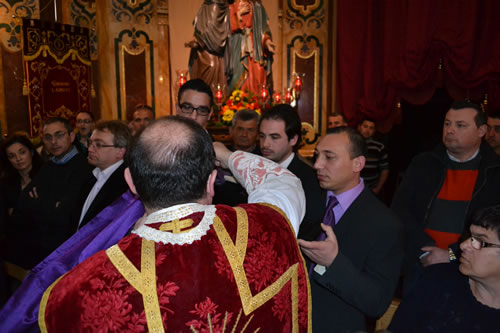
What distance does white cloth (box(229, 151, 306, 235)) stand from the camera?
1.54m

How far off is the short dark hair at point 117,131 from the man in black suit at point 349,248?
1478mm

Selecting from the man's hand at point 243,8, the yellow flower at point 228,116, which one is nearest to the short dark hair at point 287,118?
the yellow flower at point 228,116

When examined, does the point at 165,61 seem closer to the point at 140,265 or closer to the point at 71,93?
the point at 71,93

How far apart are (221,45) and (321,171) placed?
Answer: 544 cm

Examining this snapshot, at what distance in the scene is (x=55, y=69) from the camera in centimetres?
661

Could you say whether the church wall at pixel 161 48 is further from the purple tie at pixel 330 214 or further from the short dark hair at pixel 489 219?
the short dark hair at pixel 489 219

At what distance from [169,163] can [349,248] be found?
110 cm

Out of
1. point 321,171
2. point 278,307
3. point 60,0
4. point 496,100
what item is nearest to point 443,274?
point 321,171

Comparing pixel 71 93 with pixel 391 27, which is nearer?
pixel 391 27

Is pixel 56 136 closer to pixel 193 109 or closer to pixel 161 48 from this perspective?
pixel 193 109

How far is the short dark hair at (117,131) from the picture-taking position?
116 inches

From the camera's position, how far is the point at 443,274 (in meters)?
1.95

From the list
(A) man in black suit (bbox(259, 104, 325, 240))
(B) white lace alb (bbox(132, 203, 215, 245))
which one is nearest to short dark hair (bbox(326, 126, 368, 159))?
(A) man in black suit (bbox(259, 104, 325, 240))

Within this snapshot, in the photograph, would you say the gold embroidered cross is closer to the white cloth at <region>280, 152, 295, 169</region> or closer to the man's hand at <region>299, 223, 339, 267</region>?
the man's hand at <region>299, 223, 339, 267</region>
